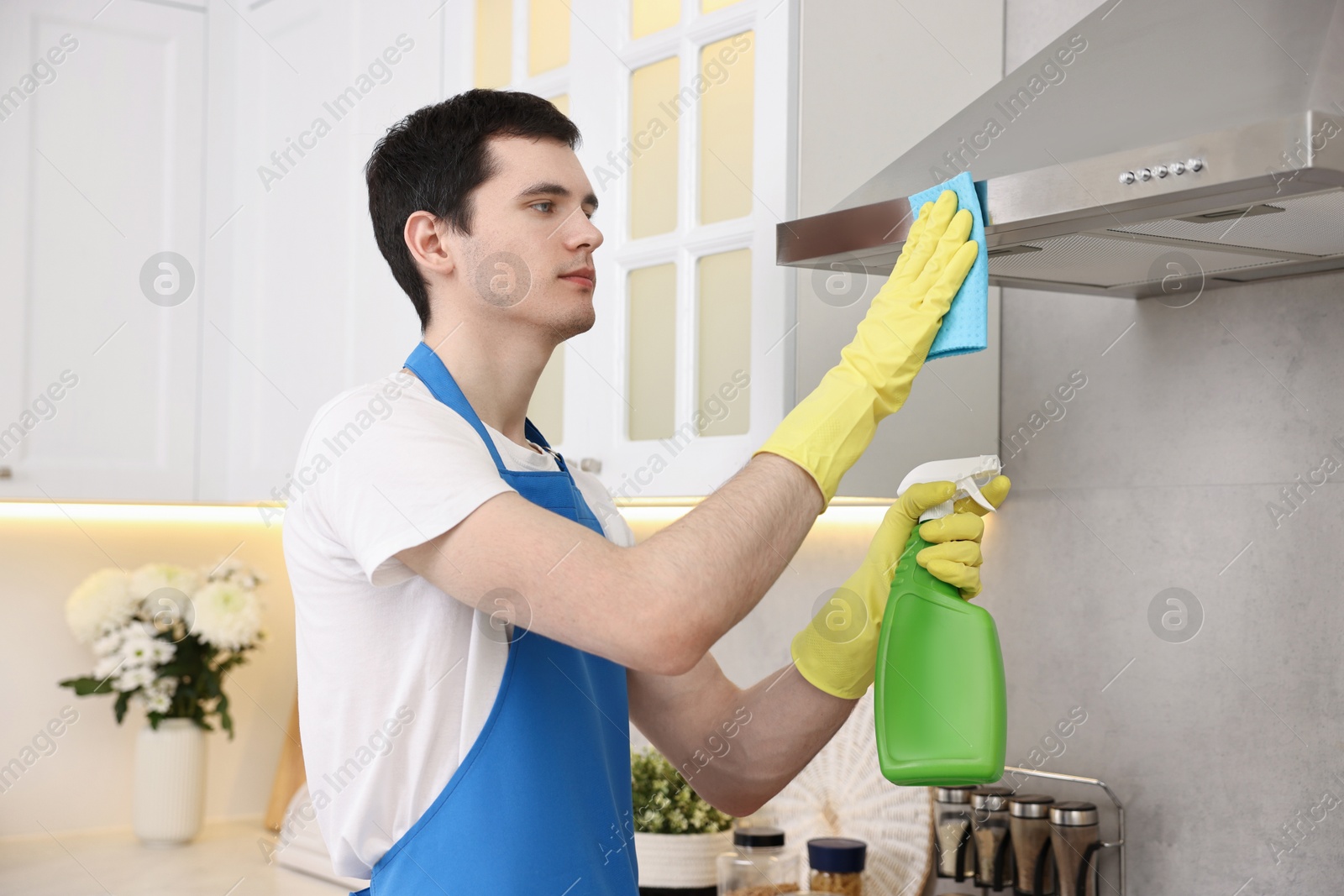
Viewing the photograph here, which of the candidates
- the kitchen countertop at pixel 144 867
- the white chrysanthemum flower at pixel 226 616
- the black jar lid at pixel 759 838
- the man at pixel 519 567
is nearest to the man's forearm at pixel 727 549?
the man at pixel 519 567

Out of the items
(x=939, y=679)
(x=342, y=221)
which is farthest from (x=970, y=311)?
(x=342, y=221)

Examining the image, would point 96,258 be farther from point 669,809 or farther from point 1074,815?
point 1074,815

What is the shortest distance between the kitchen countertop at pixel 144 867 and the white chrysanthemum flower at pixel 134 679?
0.29m

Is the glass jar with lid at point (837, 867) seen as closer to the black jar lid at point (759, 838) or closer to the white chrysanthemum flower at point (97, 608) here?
the black jar lid at point (759, 838)

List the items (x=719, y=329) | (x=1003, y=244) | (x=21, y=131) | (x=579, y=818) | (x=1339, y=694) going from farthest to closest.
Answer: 1. (x=21, y=131)
2. (x=719, y=329)
3. (x=1339, y=694)
4. (x=1003, y=244)
5. (x=579, y=818)

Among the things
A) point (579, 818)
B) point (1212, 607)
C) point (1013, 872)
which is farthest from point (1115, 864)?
point (579, 818)

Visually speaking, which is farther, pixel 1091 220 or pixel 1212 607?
pixel 1212 607

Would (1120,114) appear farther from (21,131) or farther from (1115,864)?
(21,131)

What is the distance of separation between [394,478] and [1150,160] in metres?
0.59

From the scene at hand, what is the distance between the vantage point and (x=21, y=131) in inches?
82.0

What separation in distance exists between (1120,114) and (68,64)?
179 cm

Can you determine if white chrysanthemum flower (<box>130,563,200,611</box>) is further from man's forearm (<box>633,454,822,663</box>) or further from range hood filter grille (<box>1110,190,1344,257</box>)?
range hood filter grille (<box>1110,190,1344,257</box>)

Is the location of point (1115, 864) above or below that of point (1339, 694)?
below

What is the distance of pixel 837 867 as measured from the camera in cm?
150
